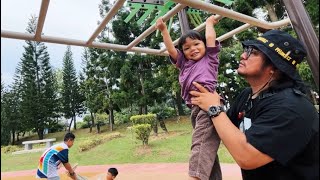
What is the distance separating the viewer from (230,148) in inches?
39.0

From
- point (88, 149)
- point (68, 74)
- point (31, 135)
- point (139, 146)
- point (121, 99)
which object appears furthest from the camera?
point (31, 135)

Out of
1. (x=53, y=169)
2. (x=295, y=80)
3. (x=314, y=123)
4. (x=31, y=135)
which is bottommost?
(x=31, y=135)

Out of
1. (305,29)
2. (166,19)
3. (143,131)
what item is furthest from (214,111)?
(143,131)

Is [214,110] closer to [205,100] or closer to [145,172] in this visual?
[205,100]

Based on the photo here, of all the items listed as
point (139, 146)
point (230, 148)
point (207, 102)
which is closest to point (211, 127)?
point (207, 102)

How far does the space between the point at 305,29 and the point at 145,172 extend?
25.5 feet

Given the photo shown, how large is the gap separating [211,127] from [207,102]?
0.31m

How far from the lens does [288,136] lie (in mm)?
936

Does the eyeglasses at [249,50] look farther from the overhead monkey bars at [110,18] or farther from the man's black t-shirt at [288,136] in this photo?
the overhead monkey bars at [110,18]

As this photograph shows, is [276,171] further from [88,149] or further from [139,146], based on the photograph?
[88,149]

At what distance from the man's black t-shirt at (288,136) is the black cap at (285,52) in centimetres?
7

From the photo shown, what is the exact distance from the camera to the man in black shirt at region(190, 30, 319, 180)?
94cm

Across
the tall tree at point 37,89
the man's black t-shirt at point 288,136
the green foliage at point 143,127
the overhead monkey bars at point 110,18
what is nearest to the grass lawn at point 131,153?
the green foliage at point 143,127

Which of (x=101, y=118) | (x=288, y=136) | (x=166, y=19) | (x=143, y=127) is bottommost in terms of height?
(x=101, y=118)
